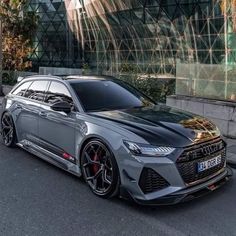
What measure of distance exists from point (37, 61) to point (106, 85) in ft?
82.3

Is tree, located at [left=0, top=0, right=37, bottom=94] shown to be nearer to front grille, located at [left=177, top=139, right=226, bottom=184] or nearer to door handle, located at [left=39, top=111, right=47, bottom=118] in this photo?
door handle, located at [left=39, top=111, right=47, bottom=118]

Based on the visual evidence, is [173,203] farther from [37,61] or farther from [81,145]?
[37,61]

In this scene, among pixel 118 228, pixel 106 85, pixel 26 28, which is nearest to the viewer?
pixel 118 228

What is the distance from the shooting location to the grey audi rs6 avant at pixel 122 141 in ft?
15.0

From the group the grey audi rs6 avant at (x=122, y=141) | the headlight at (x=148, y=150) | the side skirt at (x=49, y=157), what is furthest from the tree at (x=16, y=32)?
the headlight at (x=148, y=150)

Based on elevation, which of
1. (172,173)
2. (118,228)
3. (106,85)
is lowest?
(118,228)

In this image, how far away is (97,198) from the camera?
Answer: 5.19 m

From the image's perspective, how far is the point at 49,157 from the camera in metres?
6.30

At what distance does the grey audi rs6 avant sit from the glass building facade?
22.4 ft

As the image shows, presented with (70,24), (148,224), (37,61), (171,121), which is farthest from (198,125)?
Result: (37,61)

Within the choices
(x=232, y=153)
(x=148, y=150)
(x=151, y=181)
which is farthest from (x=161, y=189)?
(x=232, y=153)

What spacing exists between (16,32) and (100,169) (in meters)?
17.1

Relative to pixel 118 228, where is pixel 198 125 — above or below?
above

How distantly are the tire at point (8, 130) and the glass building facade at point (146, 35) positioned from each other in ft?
19.8
